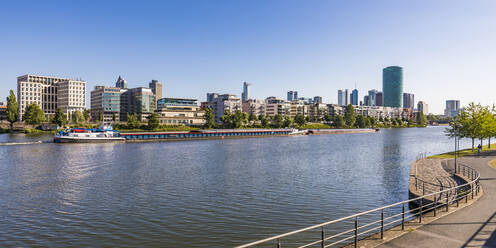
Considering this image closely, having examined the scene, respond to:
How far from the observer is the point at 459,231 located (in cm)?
1522

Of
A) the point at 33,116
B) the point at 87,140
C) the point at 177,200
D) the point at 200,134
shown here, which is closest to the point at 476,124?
the point at 177,200

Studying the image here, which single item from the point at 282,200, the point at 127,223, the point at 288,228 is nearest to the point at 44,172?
the point at 127,223

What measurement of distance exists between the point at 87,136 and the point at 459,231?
105 m

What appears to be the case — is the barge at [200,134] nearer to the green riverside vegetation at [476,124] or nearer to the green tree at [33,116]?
the green tree at [33,116]

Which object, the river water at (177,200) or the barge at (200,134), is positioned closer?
the river water at (177,200)

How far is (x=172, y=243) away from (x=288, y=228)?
320 inches

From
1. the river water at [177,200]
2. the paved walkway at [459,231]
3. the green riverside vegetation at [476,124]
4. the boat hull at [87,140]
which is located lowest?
the river water at [177,200]

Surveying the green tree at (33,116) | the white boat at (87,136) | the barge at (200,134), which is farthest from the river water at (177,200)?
the green tree at (33,116)

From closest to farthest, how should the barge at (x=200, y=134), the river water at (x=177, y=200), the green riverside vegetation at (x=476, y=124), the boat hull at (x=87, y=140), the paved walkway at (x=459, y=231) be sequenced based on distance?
the paved walkway at (x=459, y=231), the river water at (x=177, y=200), the green riverside vegetation at (x=476, y=124), the boat hull at (x=87, y=140), the barge at (x=200, y=134)

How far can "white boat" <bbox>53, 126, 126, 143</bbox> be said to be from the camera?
3755 inches

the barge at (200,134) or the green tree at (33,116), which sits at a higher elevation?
the green tree at (33,116)

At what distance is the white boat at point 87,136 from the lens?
3755 inches

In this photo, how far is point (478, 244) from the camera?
44.7 feet

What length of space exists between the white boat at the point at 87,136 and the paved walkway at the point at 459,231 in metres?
102
